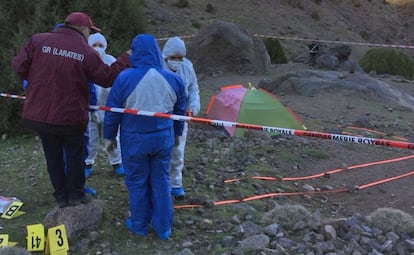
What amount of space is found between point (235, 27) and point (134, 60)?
13.9 metres

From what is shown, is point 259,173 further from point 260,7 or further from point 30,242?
point 260,7

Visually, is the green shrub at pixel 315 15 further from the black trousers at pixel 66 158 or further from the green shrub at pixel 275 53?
the black trousers at pixel 66 158

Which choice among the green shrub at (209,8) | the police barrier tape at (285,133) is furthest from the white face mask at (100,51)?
the green shrub at (209,8)

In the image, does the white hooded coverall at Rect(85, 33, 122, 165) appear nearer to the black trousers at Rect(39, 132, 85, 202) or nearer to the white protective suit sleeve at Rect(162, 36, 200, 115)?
the white protective suit sleeve at Rect(162, 36, 200, 115)

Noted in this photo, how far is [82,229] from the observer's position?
436cm

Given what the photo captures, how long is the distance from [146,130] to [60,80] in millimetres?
820

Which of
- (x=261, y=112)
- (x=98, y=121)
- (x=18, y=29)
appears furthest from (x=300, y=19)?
(x=98, y=121)

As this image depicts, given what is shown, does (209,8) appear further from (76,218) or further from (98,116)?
(76,218)

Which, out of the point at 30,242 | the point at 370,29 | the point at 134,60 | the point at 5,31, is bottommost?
the point at 370,29

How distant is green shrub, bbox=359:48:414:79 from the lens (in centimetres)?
2000

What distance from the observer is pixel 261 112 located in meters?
8.90

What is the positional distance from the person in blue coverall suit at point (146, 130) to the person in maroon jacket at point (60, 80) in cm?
26

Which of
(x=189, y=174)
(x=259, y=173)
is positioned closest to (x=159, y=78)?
(x=189, y=174)

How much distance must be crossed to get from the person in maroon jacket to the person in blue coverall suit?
26 centimetres
